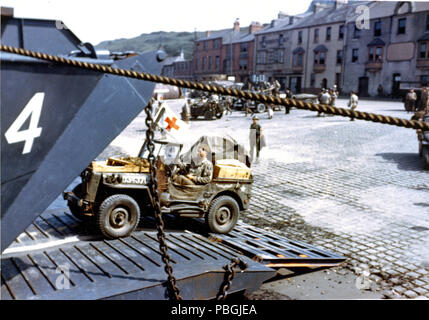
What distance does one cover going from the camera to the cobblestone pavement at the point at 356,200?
24.6 ft

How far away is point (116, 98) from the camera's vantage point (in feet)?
13.9

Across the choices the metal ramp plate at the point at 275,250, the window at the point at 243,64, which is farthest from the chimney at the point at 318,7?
the metal ramp plate at the point at 275,250

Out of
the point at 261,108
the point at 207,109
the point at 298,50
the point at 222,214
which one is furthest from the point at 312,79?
the point at 222,214

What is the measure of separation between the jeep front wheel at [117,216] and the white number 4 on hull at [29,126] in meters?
2.97

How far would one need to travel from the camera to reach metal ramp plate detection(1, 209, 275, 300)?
468 cm

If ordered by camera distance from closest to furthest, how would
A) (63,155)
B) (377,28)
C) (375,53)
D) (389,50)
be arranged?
(63,155) → (389,50) → (377,28) → (375,53)

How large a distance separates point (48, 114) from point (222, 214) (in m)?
4.83

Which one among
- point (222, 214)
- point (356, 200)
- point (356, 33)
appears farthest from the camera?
point (356, 33)

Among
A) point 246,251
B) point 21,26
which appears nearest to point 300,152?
point 246,251

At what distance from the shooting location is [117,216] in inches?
269

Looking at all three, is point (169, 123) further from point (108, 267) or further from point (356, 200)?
point (356, 200)

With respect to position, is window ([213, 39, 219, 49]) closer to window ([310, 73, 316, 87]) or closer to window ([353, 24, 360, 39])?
window ([310, 73, 316, 87])

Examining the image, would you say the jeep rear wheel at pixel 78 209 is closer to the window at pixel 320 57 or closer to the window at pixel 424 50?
the window at pixel 424 50
